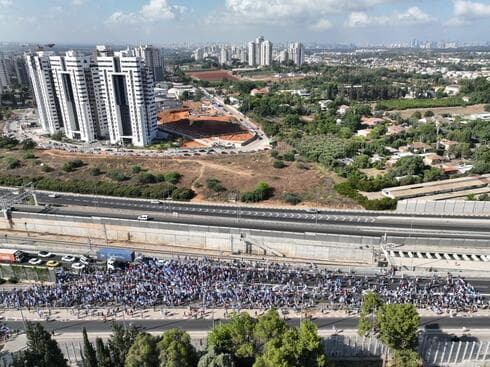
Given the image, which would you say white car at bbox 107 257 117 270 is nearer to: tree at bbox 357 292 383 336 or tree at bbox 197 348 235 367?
tree at bbox 197 348 235 367

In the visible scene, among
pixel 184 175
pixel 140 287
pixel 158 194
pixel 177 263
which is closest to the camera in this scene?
pixel 140 287

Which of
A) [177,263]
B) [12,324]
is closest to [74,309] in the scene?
[12,324]

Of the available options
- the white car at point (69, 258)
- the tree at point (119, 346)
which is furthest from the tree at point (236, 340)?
the white car at point (69, 258)

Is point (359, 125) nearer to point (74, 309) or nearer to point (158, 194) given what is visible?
point (158, 194)

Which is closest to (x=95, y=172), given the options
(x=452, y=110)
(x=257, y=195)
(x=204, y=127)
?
(x=257, y=195)

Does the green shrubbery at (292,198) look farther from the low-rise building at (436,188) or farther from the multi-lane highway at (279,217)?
the low-rise building at (436,188)

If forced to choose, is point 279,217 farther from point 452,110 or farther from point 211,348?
point 452,110
